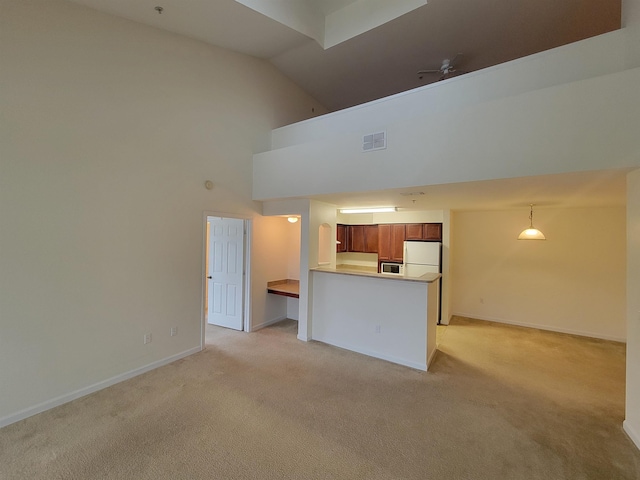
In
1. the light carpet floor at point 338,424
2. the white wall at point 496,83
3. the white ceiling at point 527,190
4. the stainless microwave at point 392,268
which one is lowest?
the light carpet floor at point 338,424

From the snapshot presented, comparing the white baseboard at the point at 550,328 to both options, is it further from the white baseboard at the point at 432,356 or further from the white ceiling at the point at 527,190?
the white ceiling at the point at 527,190

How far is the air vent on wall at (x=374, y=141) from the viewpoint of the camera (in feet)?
11.4

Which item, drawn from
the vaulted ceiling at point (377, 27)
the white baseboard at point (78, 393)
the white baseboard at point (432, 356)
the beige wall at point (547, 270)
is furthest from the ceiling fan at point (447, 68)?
the white baseboard at point (78, 393)

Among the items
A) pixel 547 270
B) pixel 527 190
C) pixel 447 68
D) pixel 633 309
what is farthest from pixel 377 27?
pixel 547 270

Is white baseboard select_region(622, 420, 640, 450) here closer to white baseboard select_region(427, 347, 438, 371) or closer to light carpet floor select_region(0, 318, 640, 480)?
light carpet floor select_region(0, 318, 640, 480)

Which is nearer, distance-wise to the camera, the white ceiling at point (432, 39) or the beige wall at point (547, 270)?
the white ceiling at point (432, 39)

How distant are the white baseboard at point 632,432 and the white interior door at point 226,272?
Answer: 5027 millimetres

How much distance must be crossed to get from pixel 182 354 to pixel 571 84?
548 cm

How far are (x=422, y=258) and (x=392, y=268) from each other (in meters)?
0.77

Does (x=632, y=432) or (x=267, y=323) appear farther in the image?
(x=267, y=323)

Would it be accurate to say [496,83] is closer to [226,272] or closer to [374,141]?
[374,141]

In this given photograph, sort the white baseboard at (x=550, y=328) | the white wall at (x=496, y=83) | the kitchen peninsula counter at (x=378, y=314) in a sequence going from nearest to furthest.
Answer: the white wall at (x=496, y=83)
the kitchen peninsula counter at (x=378, y=314)
the white baseboard at (x=550, y=328)

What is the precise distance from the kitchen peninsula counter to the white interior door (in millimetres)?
1467

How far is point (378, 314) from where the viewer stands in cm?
407
